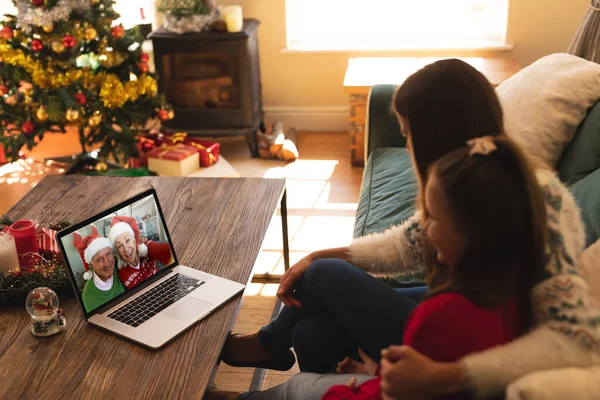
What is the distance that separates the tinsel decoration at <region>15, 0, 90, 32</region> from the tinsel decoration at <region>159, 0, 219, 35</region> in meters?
0.56

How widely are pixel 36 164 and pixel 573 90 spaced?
295 cm

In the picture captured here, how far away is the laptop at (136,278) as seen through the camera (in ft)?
5.19

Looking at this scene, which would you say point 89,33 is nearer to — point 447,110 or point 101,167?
point 101,167

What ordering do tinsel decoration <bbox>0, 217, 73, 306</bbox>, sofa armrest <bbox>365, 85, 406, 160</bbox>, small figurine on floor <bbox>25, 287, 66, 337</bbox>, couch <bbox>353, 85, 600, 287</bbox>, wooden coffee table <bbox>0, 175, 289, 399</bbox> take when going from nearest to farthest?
1. wooden coffee table <bbox>0, 175, 289, 399</bbox>
2. small figurine on floor <bbox>25, 287, 66, 337</bbox>
3. tinsel decoration <bbox>0, 217, 73, 306</bbox>
4. couch <bbox>353, 85, 600, 287</bbox>
5. sofa armrest <bbox>365, 85, 406, 160</bbox>

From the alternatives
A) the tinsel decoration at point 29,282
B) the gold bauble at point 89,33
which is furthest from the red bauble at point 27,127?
the tinsel decoration at point 29,282

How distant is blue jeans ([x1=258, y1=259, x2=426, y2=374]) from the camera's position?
1545 mm

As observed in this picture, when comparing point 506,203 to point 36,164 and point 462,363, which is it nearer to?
point 462,363

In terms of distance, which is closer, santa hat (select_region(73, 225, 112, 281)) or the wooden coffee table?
the wooden coffee table

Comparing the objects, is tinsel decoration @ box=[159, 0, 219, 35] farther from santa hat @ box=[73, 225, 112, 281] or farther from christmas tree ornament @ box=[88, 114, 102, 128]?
santa hat @ box=[73, 225, 112, 281]

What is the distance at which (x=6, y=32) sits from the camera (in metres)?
3.19

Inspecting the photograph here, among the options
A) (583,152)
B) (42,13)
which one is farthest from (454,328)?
(42,13)

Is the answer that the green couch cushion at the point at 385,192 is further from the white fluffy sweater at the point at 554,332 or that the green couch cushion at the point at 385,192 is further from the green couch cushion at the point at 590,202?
the white fluffy sweater at the point at 554,332

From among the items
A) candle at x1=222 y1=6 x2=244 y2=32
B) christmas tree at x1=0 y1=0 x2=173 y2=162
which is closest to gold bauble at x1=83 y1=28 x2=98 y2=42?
christmas tree at x1=0 y1=0 x2=173 y2=162

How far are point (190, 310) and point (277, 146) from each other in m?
2.30
